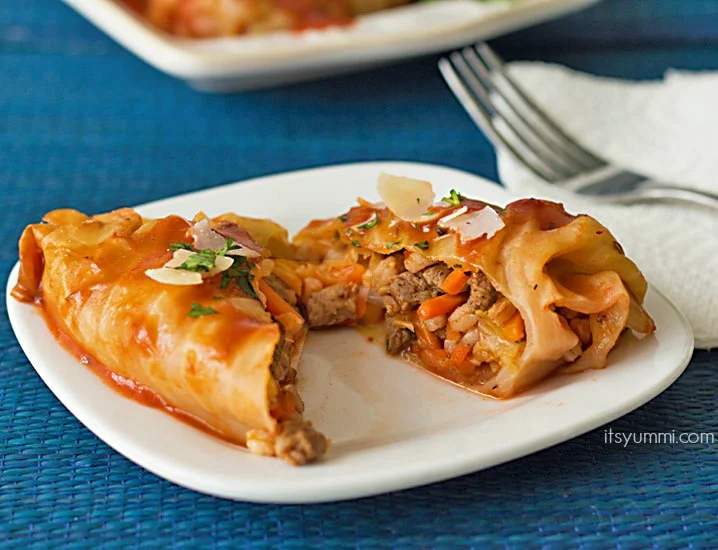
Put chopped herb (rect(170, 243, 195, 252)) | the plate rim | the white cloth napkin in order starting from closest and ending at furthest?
chopped herb (rect(170, 243, 195, 252)) → the white cloth napkin → the plate rim

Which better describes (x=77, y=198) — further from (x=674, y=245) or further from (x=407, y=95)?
(x=674, y=245)

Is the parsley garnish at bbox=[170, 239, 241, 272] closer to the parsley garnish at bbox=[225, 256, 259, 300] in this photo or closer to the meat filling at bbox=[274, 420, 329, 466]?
the parsley garnish at bbox=[225, 256, 259, 300]

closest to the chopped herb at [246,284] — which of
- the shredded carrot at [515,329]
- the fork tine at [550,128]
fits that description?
the shredded carrot at [515,329]

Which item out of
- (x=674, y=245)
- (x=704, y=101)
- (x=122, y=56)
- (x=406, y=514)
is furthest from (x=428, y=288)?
(x=122, y=56)

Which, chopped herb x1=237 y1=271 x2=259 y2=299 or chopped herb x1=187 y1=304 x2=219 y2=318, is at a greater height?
chopped herb x1=187 y1=304 x2=219 y2=318

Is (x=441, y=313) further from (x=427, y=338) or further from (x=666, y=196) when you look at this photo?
(x=666, y=196)

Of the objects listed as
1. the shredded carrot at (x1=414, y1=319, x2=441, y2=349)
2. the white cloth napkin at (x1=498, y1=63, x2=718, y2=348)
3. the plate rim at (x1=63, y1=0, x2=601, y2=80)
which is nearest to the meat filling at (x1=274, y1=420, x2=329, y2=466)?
the shredded carrot at (x1=414, y1=319, x2=441, y2=349)

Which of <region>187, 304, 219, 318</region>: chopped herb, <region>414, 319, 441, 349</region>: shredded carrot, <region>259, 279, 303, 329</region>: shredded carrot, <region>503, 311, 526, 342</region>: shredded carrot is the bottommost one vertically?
<region>414, 319, 441, 349</region>: shredded carrot
